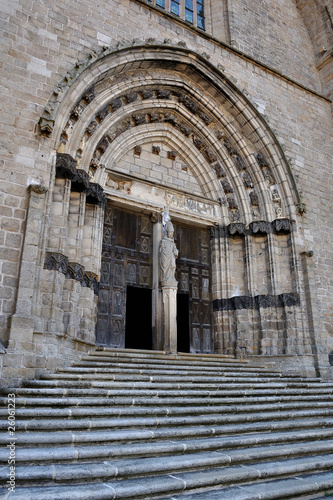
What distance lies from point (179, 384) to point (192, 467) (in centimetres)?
219

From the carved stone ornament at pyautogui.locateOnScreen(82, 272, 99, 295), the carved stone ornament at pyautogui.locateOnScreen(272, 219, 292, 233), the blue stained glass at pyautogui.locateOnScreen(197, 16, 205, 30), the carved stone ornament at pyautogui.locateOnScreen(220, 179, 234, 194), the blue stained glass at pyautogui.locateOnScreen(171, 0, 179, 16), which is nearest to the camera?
the carved stone ornament at pyautogui.locateOnScreen(82, 272, 99, 295)

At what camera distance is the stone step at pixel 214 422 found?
3.87 m

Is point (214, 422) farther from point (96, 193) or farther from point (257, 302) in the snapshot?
point (257, 302)

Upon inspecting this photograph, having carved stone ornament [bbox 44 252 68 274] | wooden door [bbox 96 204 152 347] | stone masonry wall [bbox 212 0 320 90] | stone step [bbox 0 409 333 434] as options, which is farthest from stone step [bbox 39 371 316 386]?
stone masonry wall [bbox 212 0 320 90]

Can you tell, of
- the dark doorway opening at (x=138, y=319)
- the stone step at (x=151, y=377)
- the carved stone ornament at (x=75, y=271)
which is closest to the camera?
the stone step at (x=151, y=377)

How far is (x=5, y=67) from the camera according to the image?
6523 mm

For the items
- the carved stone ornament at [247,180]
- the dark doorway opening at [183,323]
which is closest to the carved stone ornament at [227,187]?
the carved stone ornament at [247,180]

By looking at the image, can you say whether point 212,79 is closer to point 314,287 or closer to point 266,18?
point 266,18

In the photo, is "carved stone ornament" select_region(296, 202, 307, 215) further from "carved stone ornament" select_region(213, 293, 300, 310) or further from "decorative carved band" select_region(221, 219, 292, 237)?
"carved stone ornament" select_region(213, 293, 300, 310)

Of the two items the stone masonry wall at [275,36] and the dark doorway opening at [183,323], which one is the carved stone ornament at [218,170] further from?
the stone masonry wall at [275,36]

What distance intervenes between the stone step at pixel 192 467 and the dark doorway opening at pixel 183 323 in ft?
17.2

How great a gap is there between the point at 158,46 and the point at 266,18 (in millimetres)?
5238

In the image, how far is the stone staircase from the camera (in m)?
3.05

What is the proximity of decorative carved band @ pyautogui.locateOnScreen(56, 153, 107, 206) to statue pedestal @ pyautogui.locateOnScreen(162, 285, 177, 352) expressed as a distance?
2.16m
